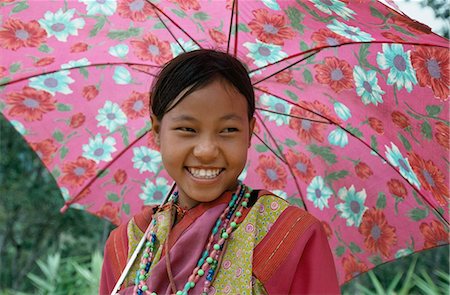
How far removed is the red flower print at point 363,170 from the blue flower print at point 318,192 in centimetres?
14

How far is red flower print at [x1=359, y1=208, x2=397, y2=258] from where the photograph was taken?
2.75 m

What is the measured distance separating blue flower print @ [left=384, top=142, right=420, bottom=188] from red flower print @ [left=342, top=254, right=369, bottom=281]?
0.47m

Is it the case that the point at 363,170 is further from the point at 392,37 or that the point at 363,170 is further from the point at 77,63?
the point at 77,63

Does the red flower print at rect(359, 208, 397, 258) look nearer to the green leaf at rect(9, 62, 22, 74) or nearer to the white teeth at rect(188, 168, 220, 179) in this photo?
the white teeth at rect(188, 168, 220, 179)

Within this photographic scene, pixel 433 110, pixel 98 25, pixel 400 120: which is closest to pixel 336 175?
pixel 400 120

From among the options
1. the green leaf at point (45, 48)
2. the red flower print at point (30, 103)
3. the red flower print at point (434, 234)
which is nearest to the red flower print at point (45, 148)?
the red flower print at point (30, 103)

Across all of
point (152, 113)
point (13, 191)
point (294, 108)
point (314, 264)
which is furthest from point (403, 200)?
point (13, 191)

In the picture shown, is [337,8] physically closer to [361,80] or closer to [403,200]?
[361,80]

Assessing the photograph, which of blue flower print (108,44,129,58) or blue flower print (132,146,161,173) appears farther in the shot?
blue flower print (132,146,161,173)

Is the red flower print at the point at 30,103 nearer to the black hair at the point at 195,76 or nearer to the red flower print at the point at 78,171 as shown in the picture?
the red flower print at the point at 78,171

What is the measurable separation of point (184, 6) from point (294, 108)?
0.59m

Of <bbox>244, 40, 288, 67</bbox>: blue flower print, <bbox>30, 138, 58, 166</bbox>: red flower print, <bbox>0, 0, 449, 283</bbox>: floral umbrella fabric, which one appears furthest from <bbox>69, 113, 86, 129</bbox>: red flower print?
<bbox>244, 40, 288, 67</bbox>: blue flower print

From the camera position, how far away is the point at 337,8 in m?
1.91

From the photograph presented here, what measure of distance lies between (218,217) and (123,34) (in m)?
0.92
